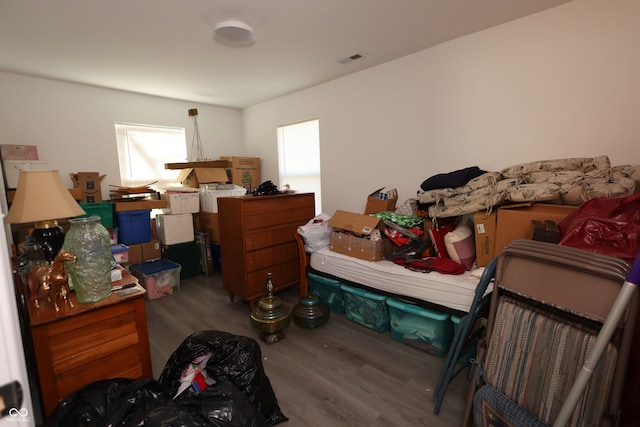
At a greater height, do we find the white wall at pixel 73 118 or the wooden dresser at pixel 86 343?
the white wall at pixel 73 118

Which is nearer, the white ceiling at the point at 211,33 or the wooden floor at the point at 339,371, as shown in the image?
the wooden floor at the point at 339,371

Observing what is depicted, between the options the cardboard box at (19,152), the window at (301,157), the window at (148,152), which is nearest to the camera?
the cardboard box at (19,152)

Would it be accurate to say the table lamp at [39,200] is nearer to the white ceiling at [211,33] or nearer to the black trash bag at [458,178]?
the white ceiling at [211,33]

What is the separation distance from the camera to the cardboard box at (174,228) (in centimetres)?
369

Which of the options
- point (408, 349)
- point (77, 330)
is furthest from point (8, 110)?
point (408, 349)

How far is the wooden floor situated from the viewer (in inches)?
64.8

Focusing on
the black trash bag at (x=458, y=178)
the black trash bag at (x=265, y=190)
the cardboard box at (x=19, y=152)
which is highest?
the cardboard box at (x=19, y=152)

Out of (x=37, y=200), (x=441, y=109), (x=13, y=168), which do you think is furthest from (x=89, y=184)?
(x=441, y=109)

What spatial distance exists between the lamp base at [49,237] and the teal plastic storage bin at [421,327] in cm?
228

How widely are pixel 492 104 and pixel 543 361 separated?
2100 millimetres

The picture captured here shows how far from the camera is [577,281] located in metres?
1.04

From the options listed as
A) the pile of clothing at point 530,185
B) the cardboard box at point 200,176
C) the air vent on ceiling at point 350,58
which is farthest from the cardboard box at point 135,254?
the pile of clothing at point 530,185

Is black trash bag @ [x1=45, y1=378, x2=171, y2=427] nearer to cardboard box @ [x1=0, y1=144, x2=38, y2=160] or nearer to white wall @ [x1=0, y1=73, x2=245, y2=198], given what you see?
cardboard box @ [x1=0, y1=144, x2=38, y2=160]

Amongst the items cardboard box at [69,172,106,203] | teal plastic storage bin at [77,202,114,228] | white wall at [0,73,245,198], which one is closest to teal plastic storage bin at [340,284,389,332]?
teal plastic storage bin at [77,202,114,228]
